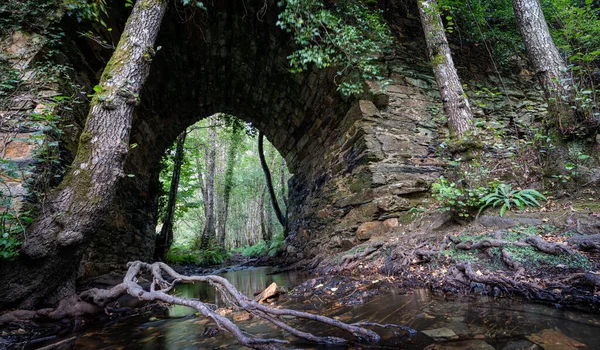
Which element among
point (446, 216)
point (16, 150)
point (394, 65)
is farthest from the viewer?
point (394, 65)

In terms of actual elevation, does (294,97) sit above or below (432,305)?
above

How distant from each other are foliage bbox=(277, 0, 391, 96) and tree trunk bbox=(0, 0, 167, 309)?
9.28 feet

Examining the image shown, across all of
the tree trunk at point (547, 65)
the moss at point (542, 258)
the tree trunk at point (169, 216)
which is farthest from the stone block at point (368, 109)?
→ the tree trunk at point (169, 216)

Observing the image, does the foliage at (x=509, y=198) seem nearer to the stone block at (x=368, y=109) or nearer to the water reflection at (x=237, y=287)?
the stone block at (x=368, y=109)

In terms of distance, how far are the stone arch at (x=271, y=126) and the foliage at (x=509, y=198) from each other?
1275mm

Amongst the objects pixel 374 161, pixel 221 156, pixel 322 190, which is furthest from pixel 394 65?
pixel 221 156

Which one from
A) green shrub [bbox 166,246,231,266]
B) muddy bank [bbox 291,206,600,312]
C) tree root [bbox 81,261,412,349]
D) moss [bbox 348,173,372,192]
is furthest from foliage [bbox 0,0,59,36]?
green shrub [bbox 166,246,231,266]

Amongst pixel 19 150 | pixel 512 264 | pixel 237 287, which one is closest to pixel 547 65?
pixel 512 264

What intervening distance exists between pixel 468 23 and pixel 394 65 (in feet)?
7.12

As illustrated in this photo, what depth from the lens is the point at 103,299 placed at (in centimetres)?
244

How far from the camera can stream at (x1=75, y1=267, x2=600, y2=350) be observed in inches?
46.6

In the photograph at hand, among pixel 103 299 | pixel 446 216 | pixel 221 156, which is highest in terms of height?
pixel 221 156

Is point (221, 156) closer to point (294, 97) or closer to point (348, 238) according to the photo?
point (294, 97)

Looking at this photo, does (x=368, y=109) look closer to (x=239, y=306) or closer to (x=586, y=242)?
(x=586, y=242)
